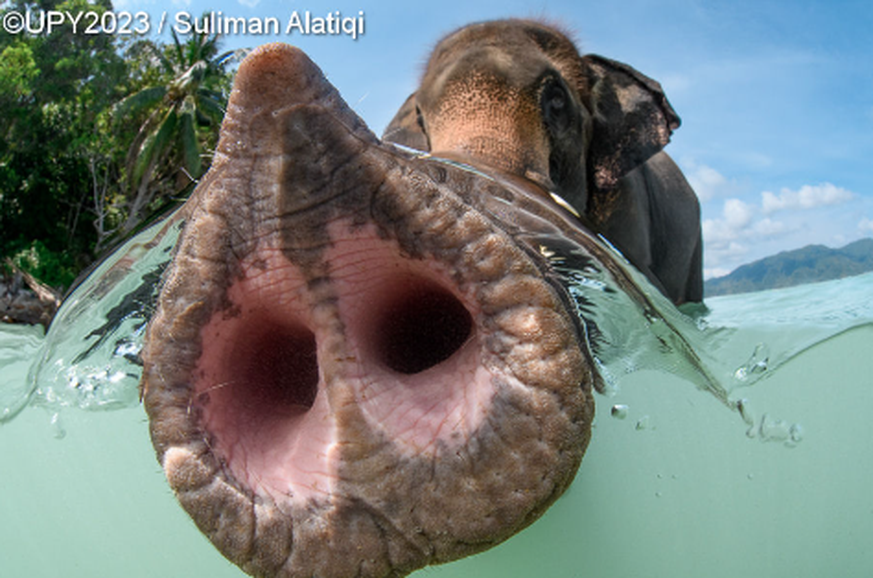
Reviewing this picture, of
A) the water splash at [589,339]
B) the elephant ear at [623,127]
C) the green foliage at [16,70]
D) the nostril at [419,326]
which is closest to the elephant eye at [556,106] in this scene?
the elephant ear at [623,127]

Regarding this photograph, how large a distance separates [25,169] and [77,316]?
26673 millimetres

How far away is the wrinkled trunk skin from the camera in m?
1.51

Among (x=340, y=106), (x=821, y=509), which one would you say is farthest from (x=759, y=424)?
(x=340, y=106)

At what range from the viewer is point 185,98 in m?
30.0

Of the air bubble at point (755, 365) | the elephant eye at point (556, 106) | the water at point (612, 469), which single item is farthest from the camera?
the air bubble at point (755, 365)

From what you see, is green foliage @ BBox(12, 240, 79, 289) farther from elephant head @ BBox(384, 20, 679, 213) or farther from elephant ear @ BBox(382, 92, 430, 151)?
elephant head @ BBox(384, 20, 679, 213)

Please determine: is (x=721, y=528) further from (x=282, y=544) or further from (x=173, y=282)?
(x=173, y=282)

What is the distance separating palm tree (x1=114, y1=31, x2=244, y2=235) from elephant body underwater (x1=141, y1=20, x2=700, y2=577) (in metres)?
25.9

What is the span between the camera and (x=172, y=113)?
29156mm

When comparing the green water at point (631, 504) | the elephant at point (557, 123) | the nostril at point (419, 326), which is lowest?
the green water at point (631, 504)

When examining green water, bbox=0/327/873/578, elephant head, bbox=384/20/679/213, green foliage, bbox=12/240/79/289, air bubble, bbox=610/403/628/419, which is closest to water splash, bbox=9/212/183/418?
green water, bbox=0/327/873/578

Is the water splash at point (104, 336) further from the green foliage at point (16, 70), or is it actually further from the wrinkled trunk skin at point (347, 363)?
the green foliage at point (16, 70)

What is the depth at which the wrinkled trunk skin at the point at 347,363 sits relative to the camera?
151 cm

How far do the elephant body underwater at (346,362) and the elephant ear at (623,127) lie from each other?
12.8ft
